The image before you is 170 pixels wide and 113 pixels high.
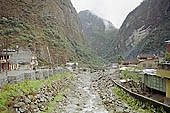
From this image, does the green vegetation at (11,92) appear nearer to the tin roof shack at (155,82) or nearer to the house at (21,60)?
the tin roof shack at (155,82)

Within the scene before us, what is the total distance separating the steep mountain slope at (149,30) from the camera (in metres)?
74.2

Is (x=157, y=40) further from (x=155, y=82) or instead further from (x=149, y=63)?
(x=155, y=82)

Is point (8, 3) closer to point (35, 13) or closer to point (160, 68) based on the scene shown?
point (35, 13)

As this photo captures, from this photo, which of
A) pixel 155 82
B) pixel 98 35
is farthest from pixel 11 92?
pixel 98 35

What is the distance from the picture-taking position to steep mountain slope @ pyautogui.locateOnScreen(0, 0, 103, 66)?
193 feet

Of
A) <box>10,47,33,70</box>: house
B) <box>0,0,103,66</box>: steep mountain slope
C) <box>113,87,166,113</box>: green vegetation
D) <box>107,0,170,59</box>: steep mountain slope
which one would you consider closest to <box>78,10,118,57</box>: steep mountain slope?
<box>107,0,170,59</box>: steep mountain slope

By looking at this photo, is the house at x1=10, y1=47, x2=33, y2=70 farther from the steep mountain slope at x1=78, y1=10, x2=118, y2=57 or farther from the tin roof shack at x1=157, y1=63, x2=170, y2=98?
the steep mountain slope at x1=78, y1=10, x2=118, y2=57

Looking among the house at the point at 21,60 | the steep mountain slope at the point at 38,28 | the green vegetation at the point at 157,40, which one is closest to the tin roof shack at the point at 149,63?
the green vegetation at the point at 157,40

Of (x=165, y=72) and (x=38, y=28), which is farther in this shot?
(x=38, y=28)

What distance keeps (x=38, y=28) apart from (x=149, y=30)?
47.6 meters

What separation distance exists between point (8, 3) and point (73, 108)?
6546 cm

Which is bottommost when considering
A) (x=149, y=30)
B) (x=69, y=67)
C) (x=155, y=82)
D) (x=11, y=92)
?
(x=155, y=82)

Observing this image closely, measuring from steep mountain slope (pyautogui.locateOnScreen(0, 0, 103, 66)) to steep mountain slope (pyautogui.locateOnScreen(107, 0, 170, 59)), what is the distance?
24.5 m

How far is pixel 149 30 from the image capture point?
8744 centimetres
